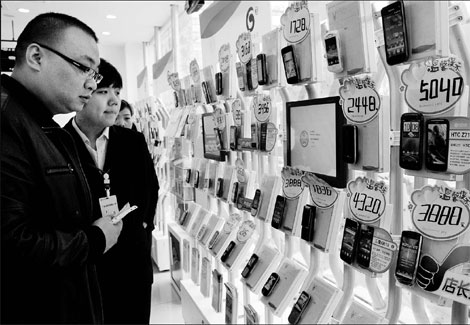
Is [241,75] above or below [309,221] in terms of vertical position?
above

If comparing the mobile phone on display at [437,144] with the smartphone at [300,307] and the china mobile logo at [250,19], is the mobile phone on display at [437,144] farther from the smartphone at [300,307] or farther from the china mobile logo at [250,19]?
the china mobile logo at [250,19]

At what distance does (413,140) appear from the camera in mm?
1021

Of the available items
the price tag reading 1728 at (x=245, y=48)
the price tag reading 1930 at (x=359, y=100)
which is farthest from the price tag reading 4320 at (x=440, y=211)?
the price tag reading 1728 at (x=245, y=48)

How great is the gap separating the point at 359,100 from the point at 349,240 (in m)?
0.47

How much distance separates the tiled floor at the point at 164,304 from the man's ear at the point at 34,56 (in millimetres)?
2696

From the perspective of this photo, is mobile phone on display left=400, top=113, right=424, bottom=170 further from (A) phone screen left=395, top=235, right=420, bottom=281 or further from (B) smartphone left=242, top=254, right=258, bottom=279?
(B) smartphone left=242, top=254, right=258, bottom=279

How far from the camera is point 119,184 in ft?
7.42

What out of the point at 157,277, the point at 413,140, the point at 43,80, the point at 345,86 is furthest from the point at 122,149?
the point at 157,277

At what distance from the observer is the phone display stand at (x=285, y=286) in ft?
5.29

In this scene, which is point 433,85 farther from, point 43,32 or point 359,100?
point 43,32

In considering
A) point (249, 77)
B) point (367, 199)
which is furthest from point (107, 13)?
point (367, 199)

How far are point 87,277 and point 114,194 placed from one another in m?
0.95

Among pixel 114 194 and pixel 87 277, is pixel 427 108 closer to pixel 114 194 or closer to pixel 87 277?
pixel 87 277

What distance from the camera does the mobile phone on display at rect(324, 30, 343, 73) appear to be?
1.22 metres
